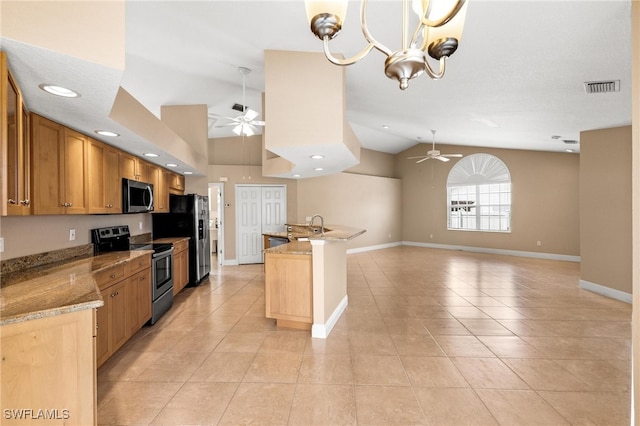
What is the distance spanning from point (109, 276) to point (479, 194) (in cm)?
938

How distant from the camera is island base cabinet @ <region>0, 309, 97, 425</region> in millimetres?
1321

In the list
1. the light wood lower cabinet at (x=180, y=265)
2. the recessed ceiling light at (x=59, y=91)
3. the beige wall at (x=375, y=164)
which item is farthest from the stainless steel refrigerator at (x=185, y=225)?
the beige wall at (x=375, y=164)

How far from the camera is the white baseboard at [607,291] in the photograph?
13.4 ft

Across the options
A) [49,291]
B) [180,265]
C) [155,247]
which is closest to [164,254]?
[155,247]

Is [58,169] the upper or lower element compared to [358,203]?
upper

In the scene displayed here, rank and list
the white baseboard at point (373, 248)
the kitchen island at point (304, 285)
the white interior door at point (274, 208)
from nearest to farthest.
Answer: the kitchen island at point (304, 285) < the white interior door at point (274, 208) < the white baseboard at point (373, 248)

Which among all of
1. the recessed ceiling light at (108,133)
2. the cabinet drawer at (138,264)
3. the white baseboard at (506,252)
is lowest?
the white baseboard at (506,252)

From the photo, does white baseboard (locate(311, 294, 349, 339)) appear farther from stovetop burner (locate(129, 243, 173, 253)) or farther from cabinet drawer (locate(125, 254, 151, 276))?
stovetop burner (locate(129, 243, 173, 253))

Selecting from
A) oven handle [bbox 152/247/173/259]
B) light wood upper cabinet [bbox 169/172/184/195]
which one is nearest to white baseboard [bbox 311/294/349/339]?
oven handle [bbox 152/247/173/259]

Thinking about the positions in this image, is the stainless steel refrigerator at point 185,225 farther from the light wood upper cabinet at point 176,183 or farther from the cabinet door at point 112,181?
the cabinet door at point 112,181

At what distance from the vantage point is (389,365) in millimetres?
2494

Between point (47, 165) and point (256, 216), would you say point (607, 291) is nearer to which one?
point (256, 216)

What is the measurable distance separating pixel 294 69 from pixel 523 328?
389 cm

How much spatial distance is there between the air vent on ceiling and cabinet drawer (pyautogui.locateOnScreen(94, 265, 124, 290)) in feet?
16.0
